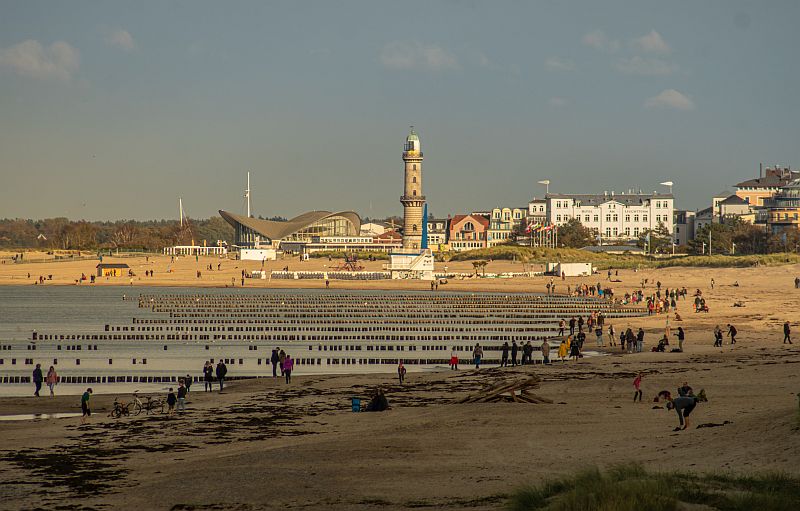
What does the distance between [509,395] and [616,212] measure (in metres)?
140

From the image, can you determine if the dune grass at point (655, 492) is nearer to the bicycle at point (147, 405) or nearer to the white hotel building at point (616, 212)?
the bicycle at point (147, 405)

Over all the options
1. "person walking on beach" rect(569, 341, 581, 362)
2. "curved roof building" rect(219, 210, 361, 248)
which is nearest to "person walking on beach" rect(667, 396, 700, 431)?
"person walking on beach" rect(569, 341, 581, 362)

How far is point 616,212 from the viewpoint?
534 feet

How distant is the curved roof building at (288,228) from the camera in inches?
6654

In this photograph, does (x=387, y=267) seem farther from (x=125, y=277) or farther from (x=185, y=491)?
(x=185, y=491)

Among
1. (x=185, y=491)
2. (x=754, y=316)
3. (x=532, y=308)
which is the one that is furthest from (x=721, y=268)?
(x=185, y=491)

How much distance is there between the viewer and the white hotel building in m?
161

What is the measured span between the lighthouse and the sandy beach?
89.4 m

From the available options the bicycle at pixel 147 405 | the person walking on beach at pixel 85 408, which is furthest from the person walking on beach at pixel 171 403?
the person walking on beach at pixel 85 408

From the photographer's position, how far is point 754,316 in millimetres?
54281

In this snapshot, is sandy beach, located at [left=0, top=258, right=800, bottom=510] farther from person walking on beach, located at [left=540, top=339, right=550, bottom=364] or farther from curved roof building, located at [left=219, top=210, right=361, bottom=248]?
curved roof building, located at [left=219, top=210, right=361, bottom=248]

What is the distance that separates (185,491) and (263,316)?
49.8 m

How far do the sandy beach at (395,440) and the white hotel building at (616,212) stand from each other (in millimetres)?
127321

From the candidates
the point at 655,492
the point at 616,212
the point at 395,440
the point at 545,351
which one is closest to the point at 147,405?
the point at 395,440
